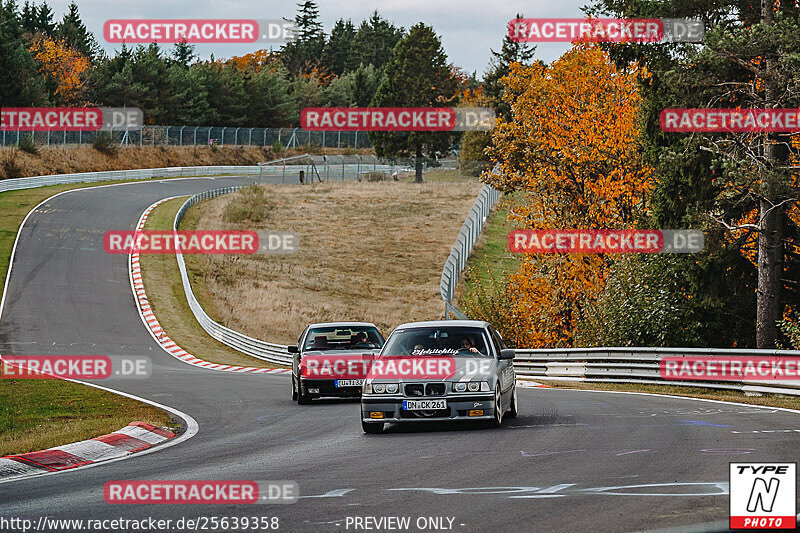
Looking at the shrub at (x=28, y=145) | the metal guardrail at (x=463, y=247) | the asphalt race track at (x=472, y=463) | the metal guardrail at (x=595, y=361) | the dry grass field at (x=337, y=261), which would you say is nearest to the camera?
the asphalt race track at (x=472, y=463)

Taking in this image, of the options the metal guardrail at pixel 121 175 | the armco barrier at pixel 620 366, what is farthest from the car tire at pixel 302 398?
the metal guardrail at pixel 121 175

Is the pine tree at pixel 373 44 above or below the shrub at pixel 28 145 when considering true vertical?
above

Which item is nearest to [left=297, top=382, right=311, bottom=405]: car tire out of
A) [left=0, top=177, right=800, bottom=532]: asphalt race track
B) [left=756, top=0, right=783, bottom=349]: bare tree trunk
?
[left=0, top=177, right=800, bottom=532]: asphalt race track

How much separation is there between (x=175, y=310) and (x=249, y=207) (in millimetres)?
24216

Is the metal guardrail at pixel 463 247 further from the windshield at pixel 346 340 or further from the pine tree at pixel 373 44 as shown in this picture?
the pine tree at pixel 373 44

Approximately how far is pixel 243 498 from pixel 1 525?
6.22ft

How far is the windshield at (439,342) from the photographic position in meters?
14.4

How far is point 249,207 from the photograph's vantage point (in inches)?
2714

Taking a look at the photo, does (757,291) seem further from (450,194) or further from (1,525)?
(450,194)

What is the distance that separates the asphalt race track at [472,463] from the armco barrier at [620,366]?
189cm

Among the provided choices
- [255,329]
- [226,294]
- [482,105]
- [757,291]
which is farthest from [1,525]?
[482,105]

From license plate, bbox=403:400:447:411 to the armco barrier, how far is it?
7790 mm

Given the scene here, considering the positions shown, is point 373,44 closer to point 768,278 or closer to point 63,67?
point 63,67

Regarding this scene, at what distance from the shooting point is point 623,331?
2698cm
